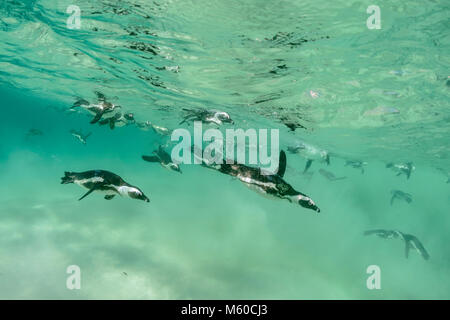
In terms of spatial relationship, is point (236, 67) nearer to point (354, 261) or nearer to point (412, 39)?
point (412, 39)

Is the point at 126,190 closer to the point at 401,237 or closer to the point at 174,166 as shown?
the point at 174,166

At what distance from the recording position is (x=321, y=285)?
1212 cm

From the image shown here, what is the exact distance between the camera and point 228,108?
790 inches

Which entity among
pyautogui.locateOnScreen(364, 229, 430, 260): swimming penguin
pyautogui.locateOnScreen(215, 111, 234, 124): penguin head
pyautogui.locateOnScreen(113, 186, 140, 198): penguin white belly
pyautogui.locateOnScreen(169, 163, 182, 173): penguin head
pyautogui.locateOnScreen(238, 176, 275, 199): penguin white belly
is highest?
pyautogui.locateOnScreen(215, 111, 234, 124): penguin head

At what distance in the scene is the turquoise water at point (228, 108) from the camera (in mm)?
8797

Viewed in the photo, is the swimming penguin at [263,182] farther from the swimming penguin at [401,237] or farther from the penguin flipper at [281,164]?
the swimming penguin at [401,237]

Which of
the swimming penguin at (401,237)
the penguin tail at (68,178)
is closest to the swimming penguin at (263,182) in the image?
the penguin tail at (68,178)

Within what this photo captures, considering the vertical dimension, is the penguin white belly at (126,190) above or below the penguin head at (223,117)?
below

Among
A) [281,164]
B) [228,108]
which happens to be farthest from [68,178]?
[228,108]

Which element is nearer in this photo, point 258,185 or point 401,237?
point 258,185

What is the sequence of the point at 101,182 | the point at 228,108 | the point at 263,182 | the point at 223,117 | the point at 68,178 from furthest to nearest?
the point at 228,108, the point at 223,117, the point at 68,178, the point at 101,182, the point at 263,182

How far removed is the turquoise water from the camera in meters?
8.80

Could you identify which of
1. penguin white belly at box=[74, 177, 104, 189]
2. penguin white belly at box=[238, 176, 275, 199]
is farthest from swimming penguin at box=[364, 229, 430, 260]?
penguin white belly at box=[74, 177, 104, 189]

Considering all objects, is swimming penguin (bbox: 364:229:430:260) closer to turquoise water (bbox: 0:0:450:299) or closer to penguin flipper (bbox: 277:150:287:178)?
turquoise water (bbox: 0:0:450:299)
